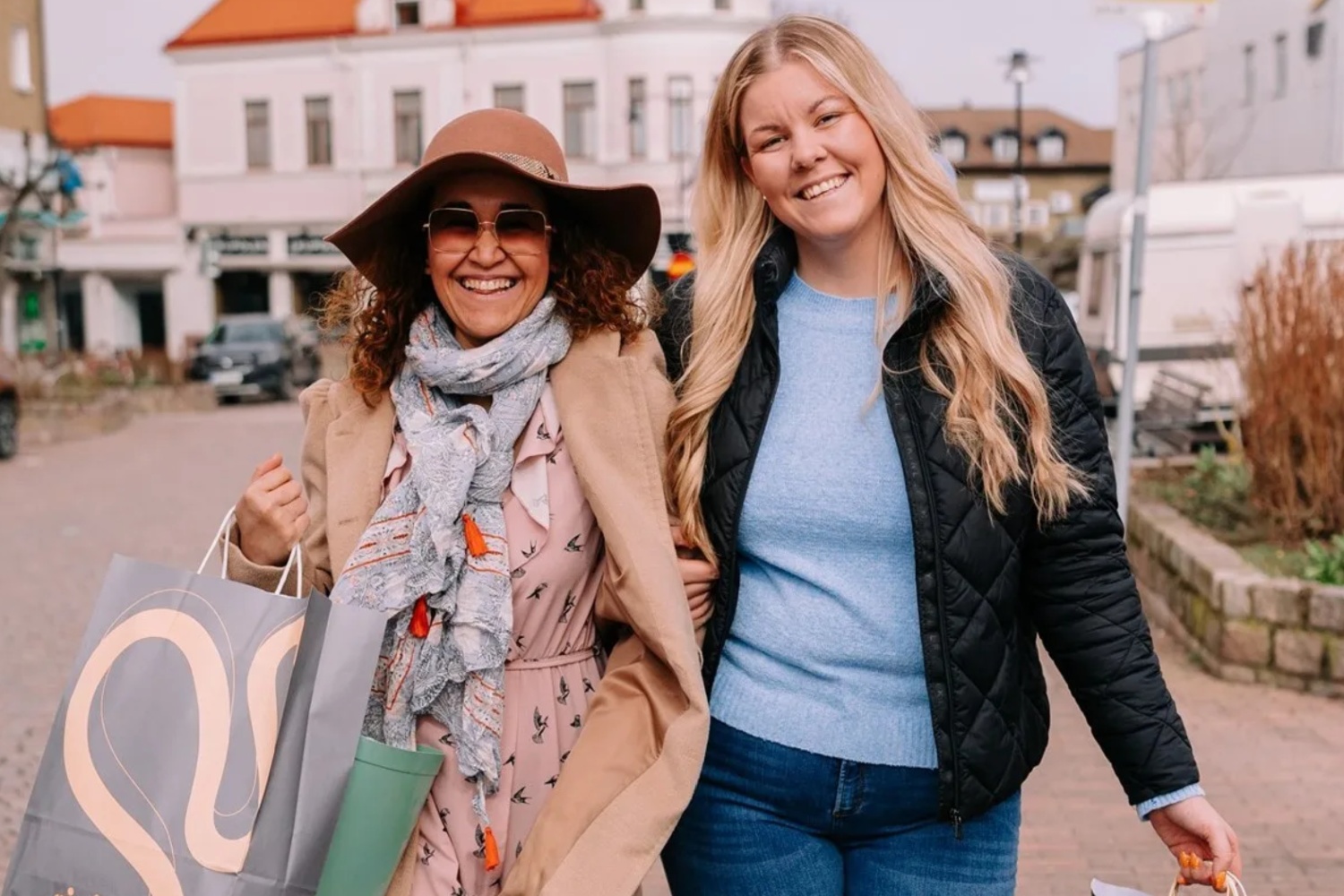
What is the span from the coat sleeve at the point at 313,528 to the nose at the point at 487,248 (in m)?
0.37

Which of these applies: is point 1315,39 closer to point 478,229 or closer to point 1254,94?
point 1254,94

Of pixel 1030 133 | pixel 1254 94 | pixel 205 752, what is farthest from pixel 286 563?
pixel 1030 133

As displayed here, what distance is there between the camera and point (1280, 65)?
116ft

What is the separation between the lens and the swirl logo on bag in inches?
82.2

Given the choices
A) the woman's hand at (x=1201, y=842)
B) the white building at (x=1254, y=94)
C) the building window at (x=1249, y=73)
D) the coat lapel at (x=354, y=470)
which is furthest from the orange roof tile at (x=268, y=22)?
the woman's hand at (x=1201, y=842)

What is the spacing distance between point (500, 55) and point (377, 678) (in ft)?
137

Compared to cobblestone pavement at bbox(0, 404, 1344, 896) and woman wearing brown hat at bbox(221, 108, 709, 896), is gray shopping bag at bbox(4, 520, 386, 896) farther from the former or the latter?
cobblestone pavement at bbox(0, 404, 1344, 896)

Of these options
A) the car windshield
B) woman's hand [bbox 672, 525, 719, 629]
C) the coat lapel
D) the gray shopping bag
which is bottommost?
the car windshield

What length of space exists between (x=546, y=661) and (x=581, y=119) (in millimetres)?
40354

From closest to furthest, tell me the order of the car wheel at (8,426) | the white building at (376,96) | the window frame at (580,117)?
the car wheel at (8,426) → the white building at (376,96) → the window frame at (580,117)

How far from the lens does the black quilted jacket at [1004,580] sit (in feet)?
7.55

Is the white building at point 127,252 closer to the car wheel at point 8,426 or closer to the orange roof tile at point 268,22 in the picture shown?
the orange roof tile at point 268,22

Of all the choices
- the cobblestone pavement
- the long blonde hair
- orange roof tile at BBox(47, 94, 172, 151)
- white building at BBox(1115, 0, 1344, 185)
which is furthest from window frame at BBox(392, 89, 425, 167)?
the long blonde hair

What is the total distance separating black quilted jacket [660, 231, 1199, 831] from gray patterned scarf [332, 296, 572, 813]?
34 cm
